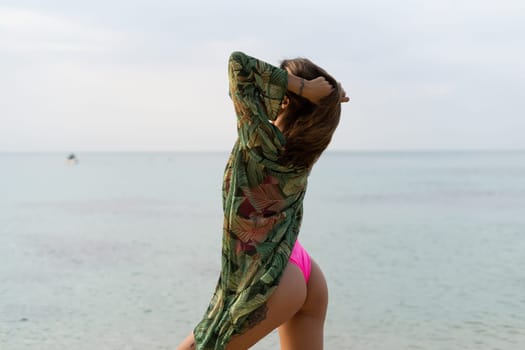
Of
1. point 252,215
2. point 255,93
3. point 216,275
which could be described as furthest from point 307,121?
point 216,275

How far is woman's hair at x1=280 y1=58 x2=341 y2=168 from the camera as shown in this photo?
2.81m

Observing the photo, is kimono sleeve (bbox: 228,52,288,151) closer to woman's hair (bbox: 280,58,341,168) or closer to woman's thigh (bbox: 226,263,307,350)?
woman's hair (bbox: 280,58,341,168)

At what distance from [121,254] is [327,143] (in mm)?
10542

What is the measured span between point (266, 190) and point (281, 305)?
0.46m

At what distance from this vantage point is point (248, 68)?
274cm

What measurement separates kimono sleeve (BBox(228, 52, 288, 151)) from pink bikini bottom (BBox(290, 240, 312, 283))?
49cm

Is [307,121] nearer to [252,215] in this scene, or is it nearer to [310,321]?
[252,215]

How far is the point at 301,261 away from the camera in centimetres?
299

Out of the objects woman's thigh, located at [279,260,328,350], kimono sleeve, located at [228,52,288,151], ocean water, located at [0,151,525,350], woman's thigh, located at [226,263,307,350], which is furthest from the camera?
ocean water, located at [0,151,525,350]

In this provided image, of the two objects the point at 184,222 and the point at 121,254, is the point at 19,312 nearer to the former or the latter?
the point at 121,254

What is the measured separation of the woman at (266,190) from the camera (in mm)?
2766

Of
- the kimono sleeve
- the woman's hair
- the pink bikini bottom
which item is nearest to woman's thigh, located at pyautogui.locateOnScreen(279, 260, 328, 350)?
the pink bikini bottom

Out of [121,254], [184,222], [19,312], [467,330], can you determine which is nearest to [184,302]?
[19,312]

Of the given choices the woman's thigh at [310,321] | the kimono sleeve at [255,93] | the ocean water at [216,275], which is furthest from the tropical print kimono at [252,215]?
the ocean water at [216,275]
